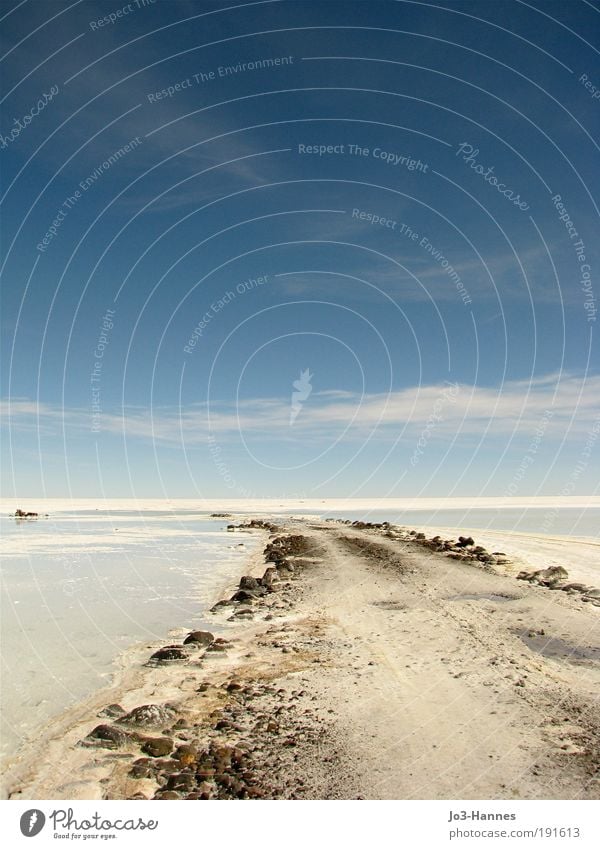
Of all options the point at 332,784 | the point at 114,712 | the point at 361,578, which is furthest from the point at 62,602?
the point at 332,784

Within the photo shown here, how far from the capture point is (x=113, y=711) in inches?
413

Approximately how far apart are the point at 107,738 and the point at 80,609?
38.1 feet

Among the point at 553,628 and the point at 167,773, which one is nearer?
the point at 167,773

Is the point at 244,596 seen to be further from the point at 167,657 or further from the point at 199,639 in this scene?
the point at 167,657

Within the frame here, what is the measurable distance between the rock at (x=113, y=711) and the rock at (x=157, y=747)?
1621 millimetres

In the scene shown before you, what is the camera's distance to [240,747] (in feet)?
29.6

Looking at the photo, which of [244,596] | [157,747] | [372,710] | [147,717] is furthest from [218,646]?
[244,596]

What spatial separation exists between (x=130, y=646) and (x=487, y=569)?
63.5 ft

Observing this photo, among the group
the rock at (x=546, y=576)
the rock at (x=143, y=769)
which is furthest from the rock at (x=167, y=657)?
the rock at (x=546, y=576)

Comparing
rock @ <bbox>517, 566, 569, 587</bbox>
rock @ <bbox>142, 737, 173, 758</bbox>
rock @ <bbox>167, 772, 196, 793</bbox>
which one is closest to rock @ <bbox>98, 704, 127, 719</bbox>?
rock @ <bbox>142, 737, 173, 758</bbox>

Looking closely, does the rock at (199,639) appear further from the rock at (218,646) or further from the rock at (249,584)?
the rock at (249,584)

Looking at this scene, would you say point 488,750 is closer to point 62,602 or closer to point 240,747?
point 240,747

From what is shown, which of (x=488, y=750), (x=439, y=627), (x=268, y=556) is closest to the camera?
(x=488, y=750)

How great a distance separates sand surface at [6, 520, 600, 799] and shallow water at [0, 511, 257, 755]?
1.06 m
